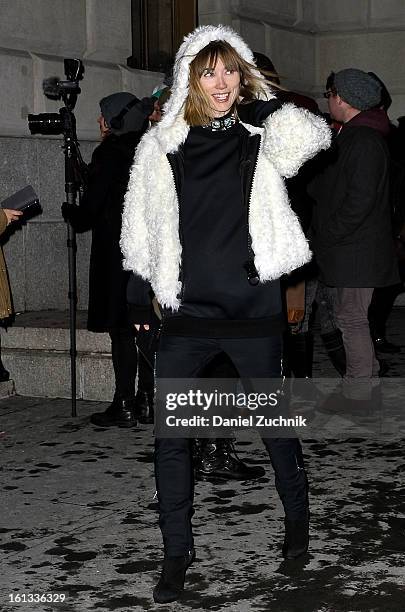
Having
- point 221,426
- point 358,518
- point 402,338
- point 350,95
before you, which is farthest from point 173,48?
point 358,518

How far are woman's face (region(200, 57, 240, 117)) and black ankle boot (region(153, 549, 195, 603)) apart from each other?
5.43ft

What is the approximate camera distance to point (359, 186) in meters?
7.38

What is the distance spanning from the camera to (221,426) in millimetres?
6426

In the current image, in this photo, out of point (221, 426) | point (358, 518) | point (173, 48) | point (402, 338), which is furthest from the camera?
point (173, 48)

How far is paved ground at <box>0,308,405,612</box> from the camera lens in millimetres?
4484

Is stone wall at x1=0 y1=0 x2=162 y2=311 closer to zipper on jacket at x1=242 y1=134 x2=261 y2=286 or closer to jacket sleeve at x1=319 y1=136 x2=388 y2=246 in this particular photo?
jacket sleeve at x1=319 y1=136 x2=388 y2=246

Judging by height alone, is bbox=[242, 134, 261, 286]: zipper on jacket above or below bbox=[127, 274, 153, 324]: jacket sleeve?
above

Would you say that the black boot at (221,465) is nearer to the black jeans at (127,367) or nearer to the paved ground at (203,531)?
the paved ground at (203,531)

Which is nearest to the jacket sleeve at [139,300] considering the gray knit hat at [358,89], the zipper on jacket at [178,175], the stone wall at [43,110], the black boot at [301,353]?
the zipper on jacket at [178,175]

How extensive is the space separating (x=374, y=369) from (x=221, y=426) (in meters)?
1.62

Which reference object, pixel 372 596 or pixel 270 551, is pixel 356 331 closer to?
pixel 270 551

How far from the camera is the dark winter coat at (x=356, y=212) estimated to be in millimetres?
7387

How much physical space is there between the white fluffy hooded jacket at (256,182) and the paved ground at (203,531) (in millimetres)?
1071

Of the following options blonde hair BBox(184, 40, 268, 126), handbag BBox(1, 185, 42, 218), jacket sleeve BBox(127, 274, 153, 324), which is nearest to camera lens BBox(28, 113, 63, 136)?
handbag BBox(1, 185, 42, 218)
